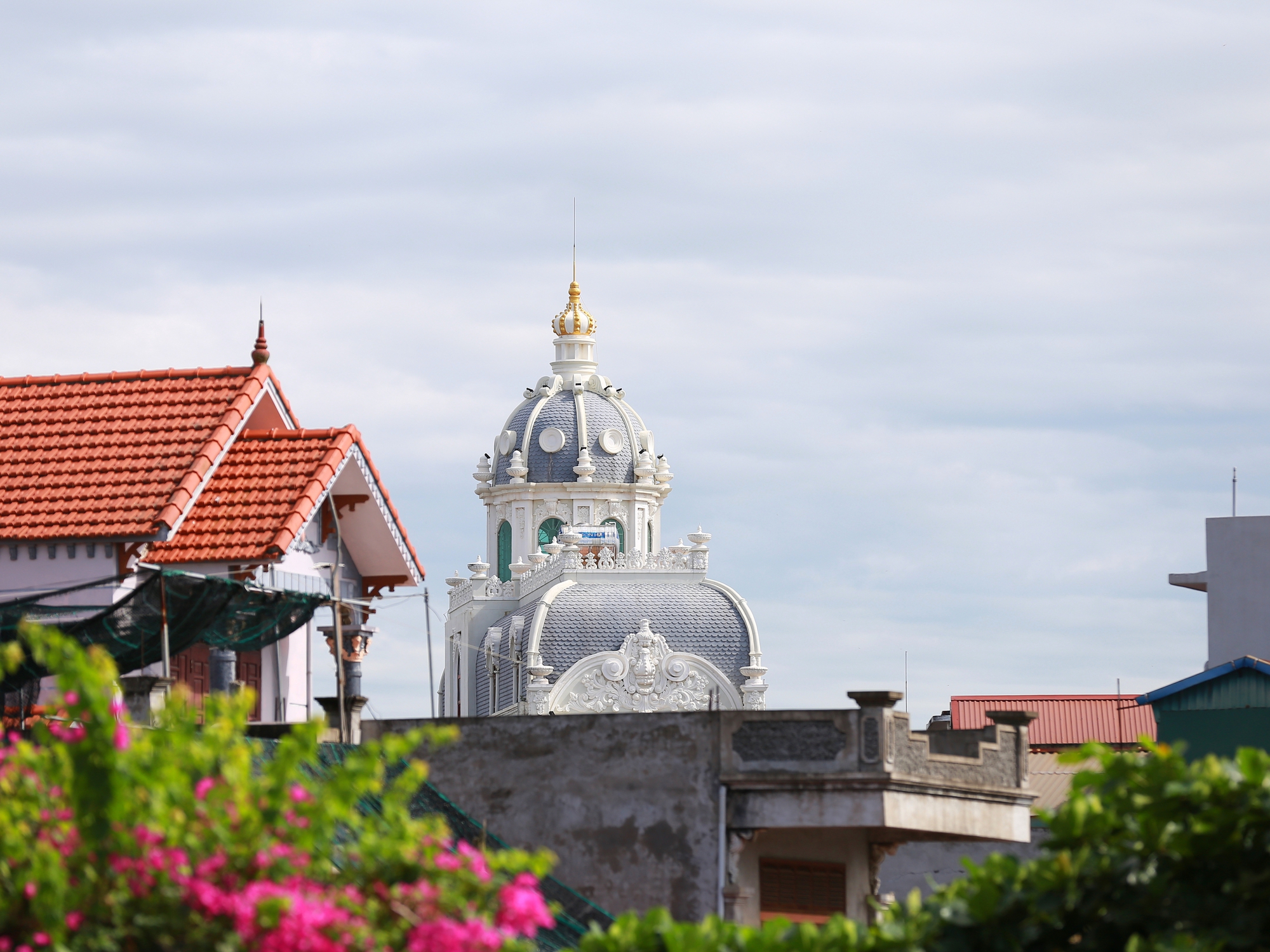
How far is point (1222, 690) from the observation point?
123ft

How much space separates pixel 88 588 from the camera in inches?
923

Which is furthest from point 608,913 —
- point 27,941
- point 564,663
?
point 564,663

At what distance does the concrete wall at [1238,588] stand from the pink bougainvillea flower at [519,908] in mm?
35362

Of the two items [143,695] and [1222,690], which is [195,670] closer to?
[143,695]

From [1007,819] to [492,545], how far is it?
6301 cm

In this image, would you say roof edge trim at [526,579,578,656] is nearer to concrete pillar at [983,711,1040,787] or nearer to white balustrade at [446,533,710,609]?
white balustrade at [446,533,710,609]

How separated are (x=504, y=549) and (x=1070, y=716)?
3752 cm

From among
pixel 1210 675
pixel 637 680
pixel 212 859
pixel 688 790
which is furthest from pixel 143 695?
pixel 637 680

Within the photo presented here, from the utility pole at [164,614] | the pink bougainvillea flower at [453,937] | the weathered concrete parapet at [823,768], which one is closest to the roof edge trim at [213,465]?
the utility pole at [164,614]

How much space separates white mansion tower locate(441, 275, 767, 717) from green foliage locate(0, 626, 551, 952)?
47.4 m

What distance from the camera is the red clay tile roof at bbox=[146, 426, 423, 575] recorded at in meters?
23.8

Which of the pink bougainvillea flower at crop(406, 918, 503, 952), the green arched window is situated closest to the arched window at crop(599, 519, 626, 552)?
the green arched window

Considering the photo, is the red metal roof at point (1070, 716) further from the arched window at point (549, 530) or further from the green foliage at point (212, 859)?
the green foliage at point (212, 859)

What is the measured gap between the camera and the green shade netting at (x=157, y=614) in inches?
837
